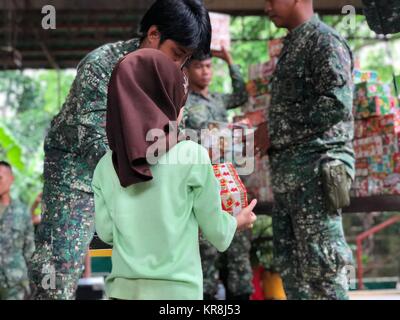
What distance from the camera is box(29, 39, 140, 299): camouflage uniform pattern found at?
8.63 ft

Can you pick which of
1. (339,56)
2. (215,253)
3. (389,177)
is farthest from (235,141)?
(215,253)

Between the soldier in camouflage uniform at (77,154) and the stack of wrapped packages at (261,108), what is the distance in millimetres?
2044

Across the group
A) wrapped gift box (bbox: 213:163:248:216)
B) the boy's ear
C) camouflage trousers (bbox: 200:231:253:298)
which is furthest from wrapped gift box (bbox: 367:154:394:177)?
wrapped gift box (bbox: 213:163:248:216)

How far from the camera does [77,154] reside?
9.23 feet

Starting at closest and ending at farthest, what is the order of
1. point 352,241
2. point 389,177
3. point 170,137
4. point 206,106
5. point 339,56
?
point 170,137 < point 339,56 < point 389,177 < point 206,106 < point 352,241

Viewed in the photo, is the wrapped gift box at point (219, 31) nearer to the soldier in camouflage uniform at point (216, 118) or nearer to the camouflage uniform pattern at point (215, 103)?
the soldier in camouflage uniform at point (216, 118)

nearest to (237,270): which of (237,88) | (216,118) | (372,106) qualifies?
(216,118)

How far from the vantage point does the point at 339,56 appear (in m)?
3.30

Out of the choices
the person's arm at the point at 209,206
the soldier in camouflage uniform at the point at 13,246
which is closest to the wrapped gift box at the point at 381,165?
the person's arm at the point at 209,206

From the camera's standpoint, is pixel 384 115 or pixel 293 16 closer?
pixel 293 16

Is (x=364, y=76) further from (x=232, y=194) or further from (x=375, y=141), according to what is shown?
(x=232, y=194)

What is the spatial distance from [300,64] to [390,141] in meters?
1.06
